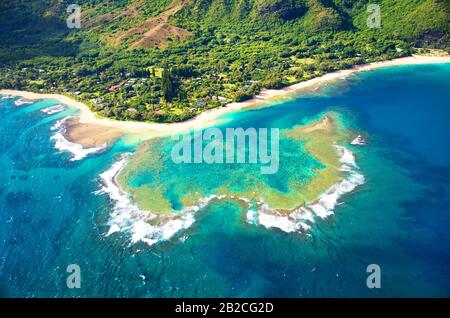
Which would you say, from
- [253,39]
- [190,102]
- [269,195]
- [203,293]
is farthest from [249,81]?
[203,293]

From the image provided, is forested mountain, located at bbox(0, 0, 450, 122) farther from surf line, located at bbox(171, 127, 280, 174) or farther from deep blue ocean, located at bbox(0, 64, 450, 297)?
deep blue ocean, located at bbox(0, 64, 450, 297)

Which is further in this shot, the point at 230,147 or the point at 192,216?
the point at 230,147

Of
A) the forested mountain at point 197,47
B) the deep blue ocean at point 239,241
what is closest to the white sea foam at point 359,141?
the deep blue ocean at point 239,241

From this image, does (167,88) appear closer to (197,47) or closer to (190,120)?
(190,120)

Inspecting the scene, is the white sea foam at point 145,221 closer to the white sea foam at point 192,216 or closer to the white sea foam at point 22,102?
the white sea foam at point 192,216

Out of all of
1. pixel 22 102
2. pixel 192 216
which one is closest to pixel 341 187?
pixel 192 216

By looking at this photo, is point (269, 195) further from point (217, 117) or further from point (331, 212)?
point (217, 117)
